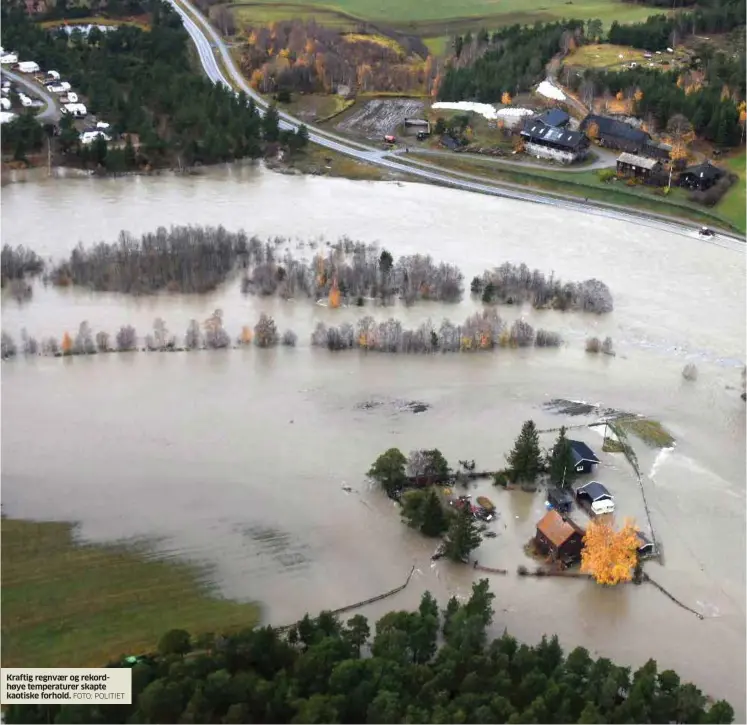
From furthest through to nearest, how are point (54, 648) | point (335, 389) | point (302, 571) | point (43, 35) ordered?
point (43, 35), point (335, 389), point (302, 571), point (54, 648)

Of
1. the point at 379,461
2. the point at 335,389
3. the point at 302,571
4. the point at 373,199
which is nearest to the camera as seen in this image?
the point at 302,571

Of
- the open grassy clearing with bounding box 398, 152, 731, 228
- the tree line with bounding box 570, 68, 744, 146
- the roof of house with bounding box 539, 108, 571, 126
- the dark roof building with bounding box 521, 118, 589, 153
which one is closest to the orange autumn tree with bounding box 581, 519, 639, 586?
the open grassy clearing with bounding box 398, 152, 731, 228

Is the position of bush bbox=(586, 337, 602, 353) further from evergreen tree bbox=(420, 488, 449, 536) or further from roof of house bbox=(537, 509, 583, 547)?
evergreen tree bbox=(420, 488, 449, 536)

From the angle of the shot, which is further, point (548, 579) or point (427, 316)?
point (427, 316)

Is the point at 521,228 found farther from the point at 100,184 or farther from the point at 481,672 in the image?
the point at 481,672

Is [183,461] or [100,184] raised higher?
[100,184]

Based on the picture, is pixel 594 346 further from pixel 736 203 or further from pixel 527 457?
pixel 736 203

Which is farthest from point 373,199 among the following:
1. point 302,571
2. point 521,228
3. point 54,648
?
point 54,648
